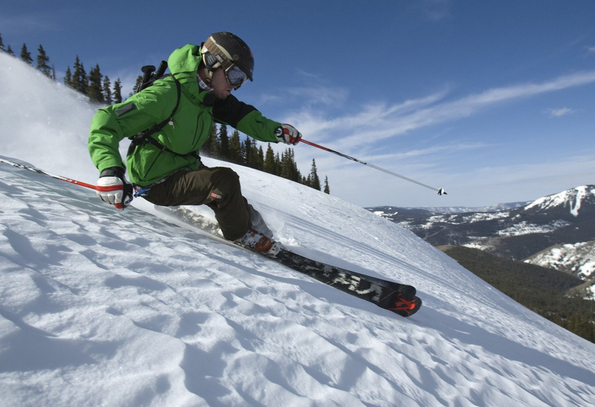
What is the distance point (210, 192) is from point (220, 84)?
138 centimetres

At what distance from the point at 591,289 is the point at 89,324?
243472 mm

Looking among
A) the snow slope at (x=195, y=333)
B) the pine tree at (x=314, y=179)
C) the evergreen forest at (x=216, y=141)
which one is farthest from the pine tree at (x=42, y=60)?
the snow slope at (x=195, y=333)

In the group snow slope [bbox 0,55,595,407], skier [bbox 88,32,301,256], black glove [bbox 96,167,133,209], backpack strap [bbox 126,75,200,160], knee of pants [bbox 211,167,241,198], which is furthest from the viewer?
knee of pants [bbox 211,167,241,198]

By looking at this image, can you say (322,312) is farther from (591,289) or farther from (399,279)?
(591,289)

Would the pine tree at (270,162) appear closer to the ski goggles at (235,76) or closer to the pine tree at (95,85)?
the pine tree at (95,85)

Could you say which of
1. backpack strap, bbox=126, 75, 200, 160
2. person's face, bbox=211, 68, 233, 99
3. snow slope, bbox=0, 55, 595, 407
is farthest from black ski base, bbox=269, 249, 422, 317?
person's face, bbox=211, 68, 233, 99

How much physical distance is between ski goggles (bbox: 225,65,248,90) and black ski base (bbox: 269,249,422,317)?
8.02 feet

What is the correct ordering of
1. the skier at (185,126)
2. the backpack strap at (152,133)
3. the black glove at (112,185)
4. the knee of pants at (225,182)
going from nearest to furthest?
the black glove at (112,185), the skier at (185,126), the backpack strap at (152,133), the knee of pants at (225,182)

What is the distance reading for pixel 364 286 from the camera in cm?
424

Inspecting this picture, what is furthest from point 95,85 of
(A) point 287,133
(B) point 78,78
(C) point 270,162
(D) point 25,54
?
(A) point 287,133

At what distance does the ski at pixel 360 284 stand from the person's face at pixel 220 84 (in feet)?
7.07

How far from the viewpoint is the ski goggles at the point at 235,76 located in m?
3.93

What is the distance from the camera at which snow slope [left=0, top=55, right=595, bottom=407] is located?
151cm

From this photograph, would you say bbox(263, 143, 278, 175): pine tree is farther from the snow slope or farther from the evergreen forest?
the snow slope
